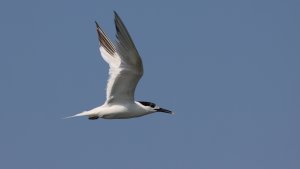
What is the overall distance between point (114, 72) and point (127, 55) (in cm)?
82

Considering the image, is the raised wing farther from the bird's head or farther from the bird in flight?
the bird's head

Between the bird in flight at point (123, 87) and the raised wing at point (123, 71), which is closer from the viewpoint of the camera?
the raised wing at point (123, 71)

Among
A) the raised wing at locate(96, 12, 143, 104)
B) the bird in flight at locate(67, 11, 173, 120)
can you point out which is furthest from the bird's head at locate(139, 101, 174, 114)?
the raised wing at locate(96, 12, 143, 104)

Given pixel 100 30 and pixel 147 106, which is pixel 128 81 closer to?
pixel 147 106

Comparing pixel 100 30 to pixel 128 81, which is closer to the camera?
pixel 128 81

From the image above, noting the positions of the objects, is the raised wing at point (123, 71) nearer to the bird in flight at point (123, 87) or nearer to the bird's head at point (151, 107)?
the bird in flight at point (123, 87)

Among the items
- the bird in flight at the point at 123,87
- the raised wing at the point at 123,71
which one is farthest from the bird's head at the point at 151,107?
the raised wing at the point at 123,71

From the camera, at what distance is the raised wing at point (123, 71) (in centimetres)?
1508

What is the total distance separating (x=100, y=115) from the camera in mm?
16297

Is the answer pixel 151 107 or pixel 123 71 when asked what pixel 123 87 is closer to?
pixel 123 71

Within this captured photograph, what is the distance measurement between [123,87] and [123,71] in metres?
0.49

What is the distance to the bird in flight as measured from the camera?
15.3 m

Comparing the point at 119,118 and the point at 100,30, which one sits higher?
the point at 100,30

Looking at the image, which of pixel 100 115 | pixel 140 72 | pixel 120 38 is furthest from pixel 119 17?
pixel 100 115
